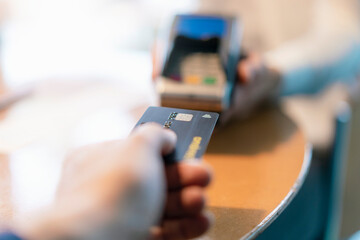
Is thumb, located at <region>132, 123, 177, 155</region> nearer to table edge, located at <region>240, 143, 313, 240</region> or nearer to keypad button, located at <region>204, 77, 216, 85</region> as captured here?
table edge, located at <region>240, 143, 313, 240</region>

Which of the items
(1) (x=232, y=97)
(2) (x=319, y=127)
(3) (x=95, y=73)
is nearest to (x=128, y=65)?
(3) (x=95, y=73)

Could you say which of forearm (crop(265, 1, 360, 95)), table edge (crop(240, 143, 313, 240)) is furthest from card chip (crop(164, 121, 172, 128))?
forearm (crop(265, 1, 360, 95))

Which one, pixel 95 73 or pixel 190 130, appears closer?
pixel 190 130

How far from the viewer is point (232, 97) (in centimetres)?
50

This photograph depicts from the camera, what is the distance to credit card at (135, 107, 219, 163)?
262 millimetres

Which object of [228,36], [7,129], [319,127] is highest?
[228,36]

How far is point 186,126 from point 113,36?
0.94m

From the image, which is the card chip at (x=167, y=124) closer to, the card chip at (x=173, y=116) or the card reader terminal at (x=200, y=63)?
the card chip at (x=173, y=116)

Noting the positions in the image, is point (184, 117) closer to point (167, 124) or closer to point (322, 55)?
point (167, 124)

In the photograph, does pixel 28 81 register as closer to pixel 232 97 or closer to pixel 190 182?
pixel 232 97

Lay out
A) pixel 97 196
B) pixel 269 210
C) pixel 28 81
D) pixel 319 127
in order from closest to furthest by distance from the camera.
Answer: pixel 97 196
pixel 269 210
pixel 28 81
pixel 319 127

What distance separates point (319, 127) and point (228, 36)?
1.56 ft

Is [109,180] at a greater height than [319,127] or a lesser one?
greater

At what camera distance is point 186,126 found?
0.29 meters
